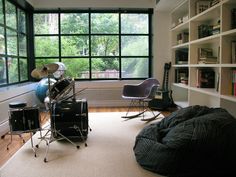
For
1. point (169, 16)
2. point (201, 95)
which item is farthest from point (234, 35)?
point (169, 16)

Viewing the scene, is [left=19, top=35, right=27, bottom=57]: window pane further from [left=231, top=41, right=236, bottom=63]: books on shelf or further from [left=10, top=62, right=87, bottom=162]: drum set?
[left=231, top=41, right=236, bottom=63]: books on shelf

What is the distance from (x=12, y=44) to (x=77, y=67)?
68.7 inches

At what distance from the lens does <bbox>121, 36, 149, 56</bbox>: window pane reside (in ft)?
21.8

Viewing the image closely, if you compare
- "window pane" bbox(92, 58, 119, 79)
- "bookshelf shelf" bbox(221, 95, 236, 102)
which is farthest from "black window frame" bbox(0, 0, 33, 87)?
"bookshelf shelf" bbox(221, 95, 236, 102)

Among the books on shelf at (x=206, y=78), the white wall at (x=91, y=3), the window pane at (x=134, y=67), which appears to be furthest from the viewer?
the window pane at (x=134, y=67)

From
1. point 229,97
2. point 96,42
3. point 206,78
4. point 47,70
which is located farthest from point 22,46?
point 229,97

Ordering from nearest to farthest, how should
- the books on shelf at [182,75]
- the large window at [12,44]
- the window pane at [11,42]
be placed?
the large window at [12,44] < the window pane at [11,42] < the books on shelf at [182,75]

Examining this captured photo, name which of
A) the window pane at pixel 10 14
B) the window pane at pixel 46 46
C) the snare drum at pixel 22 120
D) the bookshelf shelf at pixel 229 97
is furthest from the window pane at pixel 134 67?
the snare drum at pixel 22 120

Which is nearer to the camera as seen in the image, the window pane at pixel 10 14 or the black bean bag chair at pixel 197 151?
the black bean bag chair at pixel 197 151

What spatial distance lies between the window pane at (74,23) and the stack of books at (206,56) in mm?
2952

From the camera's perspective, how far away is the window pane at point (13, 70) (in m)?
5.17

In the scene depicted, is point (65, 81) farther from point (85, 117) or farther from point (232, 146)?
point (232, 146)

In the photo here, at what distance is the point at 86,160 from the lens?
2.94 metres

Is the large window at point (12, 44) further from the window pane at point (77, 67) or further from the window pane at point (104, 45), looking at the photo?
the window pane at point (104, 45)
